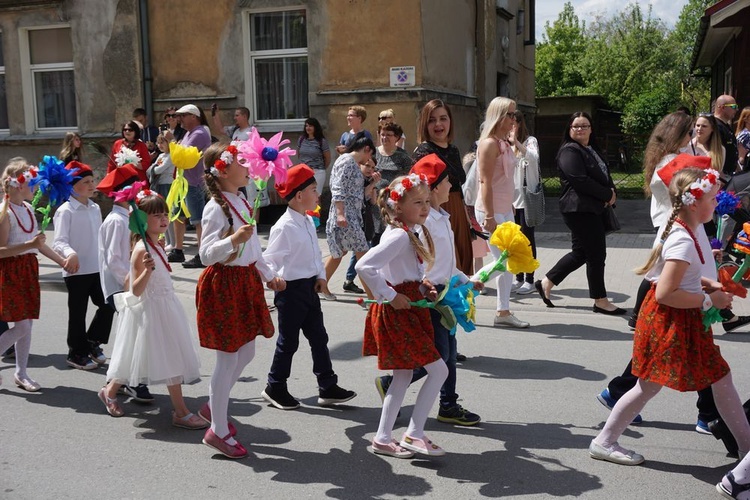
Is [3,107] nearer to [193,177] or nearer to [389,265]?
[193,177]

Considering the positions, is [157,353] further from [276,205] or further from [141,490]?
[276,205]

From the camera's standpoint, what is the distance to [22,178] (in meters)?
5.87

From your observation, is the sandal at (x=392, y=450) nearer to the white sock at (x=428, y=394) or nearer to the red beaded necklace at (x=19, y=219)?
the white sock at (x=428, y=394)

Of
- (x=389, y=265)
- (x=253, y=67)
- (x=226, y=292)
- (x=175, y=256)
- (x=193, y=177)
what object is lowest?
(x=175, y=256)

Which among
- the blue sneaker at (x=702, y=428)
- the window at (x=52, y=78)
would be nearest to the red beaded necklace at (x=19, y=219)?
the blue sneaker at (x=702, y=428)

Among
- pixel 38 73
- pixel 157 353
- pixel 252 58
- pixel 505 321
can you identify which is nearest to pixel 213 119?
pixel 252 58

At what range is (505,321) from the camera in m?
7.55

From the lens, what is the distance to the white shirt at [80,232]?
6156mm

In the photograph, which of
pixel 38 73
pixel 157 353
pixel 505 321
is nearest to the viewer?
pixel 157 353

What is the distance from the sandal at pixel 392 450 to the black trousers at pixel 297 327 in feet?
3.32

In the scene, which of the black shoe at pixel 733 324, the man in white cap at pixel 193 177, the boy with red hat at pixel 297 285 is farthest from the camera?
the man in white cap at pixel 193 177

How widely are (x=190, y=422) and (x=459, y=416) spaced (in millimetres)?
1662

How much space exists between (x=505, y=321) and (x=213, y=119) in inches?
313

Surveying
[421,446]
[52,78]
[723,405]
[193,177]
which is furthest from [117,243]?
[52,78]
